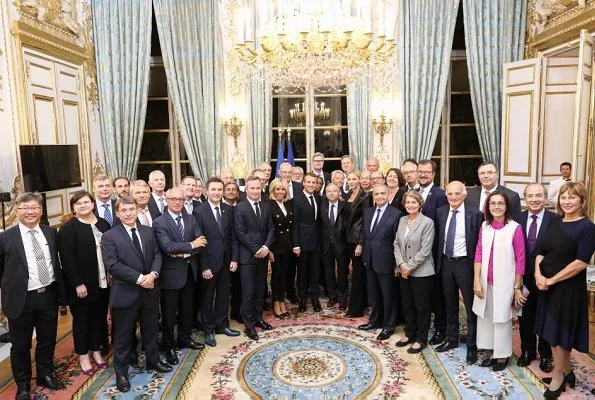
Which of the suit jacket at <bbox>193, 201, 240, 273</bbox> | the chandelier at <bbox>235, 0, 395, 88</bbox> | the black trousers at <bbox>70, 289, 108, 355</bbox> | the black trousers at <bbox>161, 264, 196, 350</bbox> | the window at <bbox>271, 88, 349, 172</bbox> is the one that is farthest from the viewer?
the window at <bbox>271, 88, 349, 172</bbox>

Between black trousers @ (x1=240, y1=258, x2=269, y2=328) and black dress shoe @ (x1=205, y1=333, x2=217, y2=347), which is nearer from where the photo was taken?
black dress shoe @ (x1=205, y1=333, x2=217, y2=347)

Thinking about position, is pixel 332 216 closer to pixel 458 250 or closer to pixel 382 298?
pixel 382 298

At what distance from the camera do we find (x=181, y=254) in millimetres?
3902

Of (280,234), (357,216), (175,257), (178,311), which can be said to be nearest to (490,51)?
(357,216)

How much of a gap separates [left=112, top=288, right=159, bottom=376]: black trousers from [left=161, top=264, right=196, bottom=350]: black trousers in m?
0.21

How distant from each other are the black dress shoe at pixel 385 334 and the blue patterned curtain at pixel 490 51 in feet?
14.0

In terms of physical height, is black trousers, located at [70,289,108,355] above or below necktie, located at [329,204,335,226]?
below

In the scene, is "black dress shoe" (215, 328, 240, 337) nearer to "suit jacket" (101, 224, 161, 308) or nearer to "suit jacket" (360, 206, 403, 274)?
"suit jacket" (101, 224, 161, 308)

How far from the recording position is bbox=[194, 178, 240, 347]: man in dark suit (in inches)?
170

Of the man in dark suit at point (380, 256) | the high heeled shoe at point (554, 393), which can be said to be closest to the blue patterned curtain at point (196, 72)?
the man in dark suit at point (380, 256)

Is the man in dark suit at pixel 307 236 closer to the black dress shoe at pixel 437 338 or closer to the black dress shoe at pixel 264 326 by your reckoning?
the black dress shoe at pixel 264 326

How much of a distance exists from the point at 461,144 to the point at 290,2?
472 centimetres

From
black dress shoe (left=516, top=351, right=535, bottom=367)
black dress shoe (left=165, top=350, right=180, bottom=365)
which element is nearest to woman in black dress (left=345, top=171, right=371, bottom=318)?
black dress shoe (left=516, top=351, right=535, bottom=367)

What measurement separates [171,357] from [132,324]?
612 millimetres
